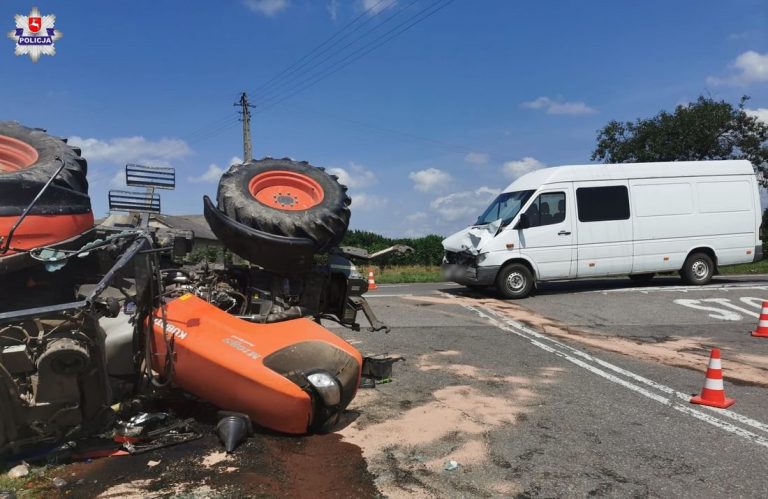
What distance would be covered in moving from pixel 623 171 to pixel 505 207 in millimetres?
2829

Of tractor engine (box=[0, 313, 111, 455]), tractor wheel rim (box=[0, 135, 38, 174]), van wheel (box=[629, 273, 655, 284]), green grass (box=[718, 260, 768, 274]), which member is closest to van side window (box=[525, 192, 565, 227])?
Result: van wheel (box=[629, 273, 655, 284])

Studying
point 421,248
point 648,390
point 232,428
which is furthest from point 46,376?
point 421,248

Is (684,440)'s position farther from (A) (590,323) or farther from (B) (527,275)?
(B) (527,275)

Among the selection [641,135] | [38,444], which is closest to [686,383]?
[38,444]

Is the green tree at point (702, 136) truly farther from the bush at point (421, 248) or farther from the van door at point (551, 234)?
the van door at point (551, 234)

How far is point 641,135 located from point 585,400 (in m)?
31.9

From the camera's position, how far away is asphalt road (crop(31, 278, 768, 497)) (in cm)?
345

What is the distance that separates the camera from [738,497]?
335 centimetres

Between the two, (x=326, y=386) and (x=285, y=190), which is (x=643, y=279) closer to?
(x=285, y=190)

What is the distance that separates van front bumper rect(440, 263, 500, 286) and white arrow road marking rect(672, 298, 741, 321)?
3.67 meters

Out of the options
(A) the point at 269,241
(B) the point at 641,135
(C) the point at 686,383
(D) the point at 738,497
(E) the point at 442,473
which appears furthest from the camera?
(B) the point at 641,135

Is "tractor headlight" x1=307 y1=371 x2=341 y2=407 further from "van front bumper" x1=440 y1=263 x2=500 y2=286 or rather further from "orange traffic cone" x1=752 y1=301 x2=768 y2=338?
"van front bumper" x1=440 y1=263 x2=500 y2=286

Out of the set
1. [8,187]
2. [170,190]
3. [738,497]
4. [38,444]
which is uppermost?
[170,190]

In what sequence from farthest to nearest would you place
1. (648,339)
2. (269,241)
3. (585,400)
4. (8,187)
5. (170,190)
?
(170,190)
(648,339)
(585,400)
(269,241)
(8,187)
